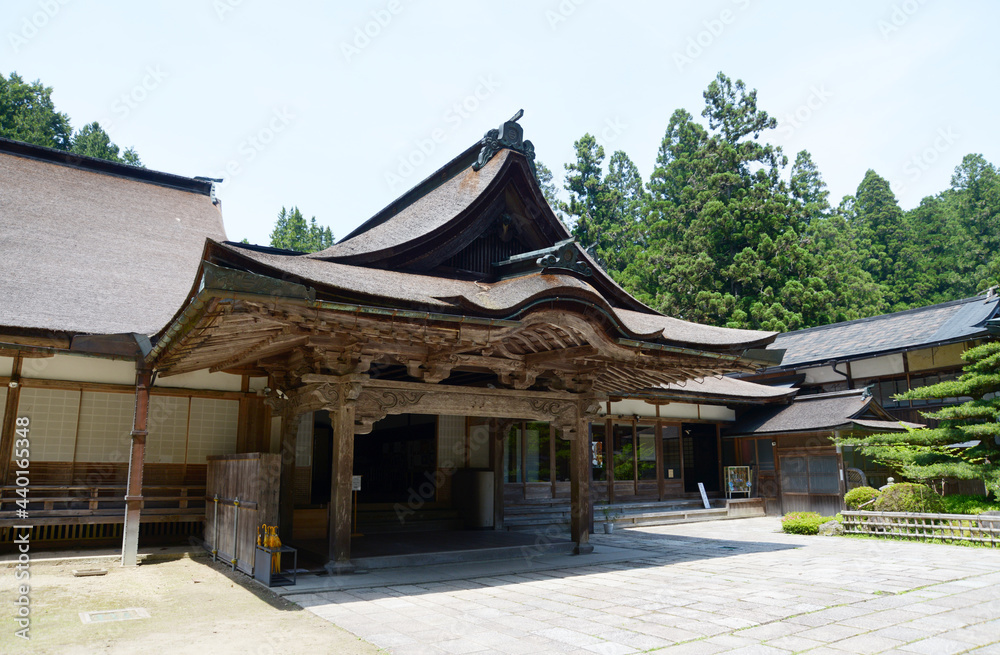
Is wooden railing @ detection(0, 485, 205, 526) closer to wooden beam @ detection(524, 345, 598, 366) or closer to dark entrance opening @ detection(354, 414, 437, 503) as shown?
dark entrance opening @ detection(354, 414, 437, 503)

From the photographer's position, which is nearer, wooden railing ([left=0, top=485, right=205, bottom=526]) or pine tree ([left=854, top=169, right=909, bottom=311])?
wooden railing ([left=0, top=485, right=205, bottom=526])

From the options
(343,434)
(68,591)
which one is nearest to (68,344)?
(68,591)

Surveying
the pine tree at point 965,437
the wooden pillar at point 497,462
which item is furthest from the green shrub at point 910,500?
the wooden pillar at point 497,462

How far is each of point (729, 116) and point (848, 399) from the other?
2512 centimetres

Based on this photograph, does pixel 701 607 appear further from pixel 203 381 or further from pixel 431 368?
pixel 203 381

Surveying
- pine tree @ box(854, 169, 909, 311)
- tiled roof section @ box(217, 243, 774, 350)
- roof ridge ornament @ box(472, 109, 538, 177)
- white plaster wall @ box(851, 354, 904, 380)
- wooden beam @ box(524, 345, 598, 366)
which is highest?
pine tree @ box(854, 169, 909, 311)

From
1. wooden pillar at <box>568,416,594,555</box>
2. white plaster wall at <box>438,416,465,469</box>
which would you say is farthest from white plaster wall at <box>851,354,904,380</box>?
wooden pillar at <box>568,416,594,555</box>

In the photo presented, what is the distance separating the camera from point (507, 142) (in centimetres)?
1156

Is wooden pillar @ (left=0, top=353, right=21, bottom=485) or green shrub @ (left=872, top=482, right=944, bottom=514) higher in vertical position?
wooden pillar @ (left=0, top=353, right=21, bottom=485)

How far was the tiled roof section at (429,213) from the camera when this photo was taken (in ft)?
33.2

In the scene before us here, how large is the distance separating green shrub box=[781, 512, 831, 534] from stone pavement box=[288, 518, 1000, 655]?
130 inches

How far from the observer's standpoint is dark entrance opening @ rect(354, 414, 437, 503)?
15.2 metres

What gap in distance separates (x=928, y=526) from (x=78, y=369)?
15257 millimetres

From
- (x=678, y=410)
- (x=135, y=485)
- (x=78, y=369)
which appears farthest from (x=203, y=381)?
(x=678, y=410)
